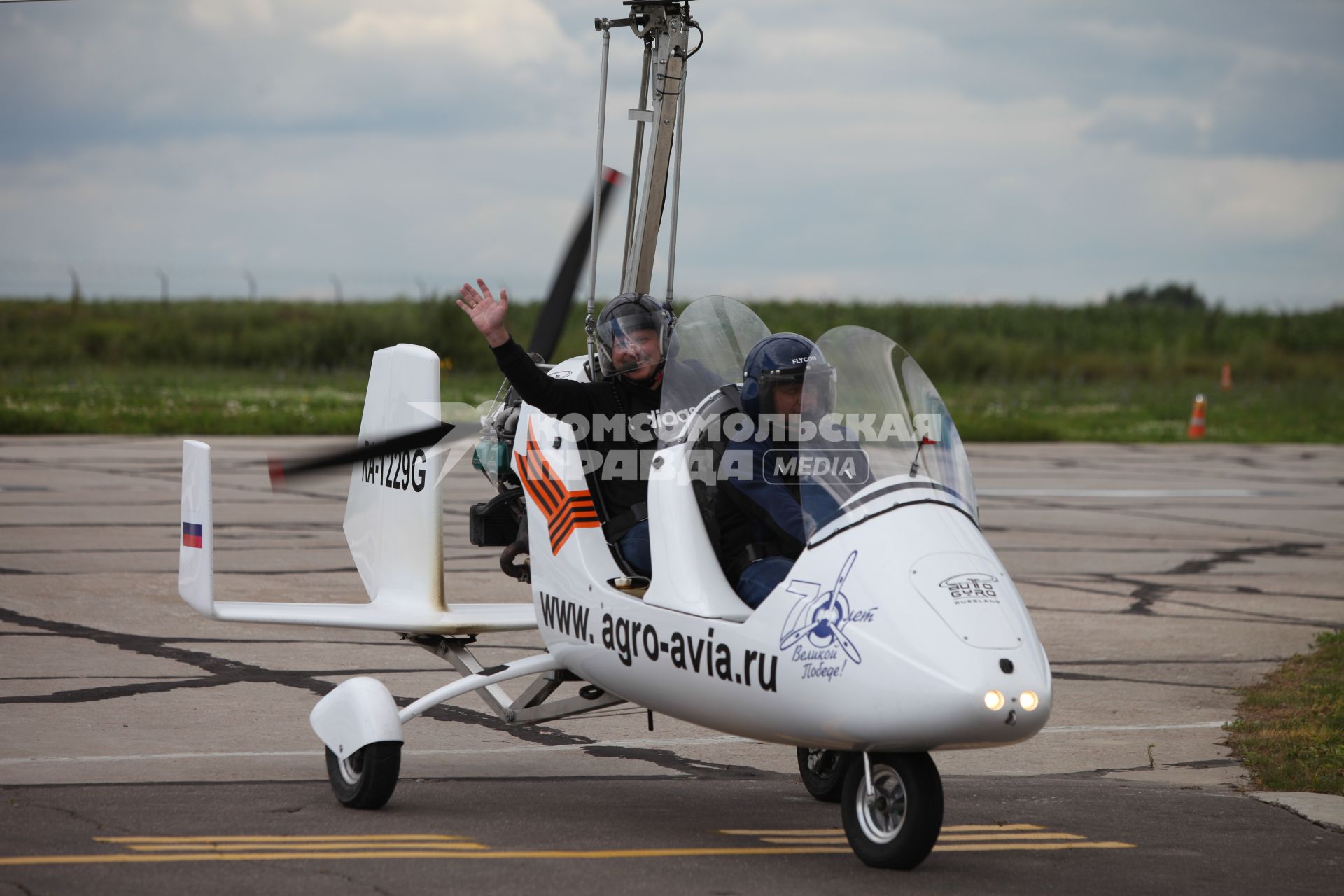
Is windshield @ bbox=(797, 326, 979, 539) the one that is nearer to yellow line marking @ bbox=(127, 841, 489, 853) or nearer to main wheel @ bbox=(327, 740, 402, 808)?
yellow line marking @ bbox=(127, 841, 489, 853)

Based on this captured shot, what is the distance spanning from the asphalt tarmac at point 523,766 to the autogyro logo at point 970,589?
88 centimetres

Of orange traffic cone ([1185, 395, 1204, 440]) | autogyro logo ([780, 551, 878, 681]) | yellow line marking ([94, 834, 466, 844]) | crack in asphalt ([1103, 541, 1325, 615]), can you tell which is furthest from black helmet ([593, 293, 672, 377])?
orange traffic cone ([1185, 395, 1204, 440])

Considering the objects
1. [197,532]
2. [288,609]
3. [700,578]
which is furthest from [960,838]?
[197,532]

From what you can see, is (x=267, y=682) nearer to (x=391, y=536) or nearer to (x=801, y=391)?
(x=391, y=536)

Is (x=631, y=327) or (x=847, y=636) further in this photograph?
(x=631, y=327)

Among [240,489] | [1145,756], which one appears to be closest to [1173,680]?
[1145,756]

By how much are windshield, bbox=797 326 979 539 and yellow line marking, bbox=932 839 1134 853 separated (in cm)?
113

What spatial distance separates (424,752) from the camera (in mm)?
6387

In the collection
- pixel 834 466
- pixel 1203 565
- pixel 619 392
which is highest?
pixel 619 392

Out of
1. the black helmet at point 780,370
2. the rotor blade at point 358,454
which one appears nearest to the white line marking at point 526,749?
the rotor blade at point 358,454

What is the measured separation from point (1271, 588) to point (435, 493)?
7.30 m

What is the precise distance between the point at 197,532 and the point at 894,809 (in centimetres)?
297

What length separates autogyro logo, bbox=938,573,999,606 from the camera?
14.6 feet

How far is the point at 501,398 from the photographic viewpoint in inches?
262
